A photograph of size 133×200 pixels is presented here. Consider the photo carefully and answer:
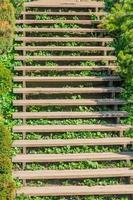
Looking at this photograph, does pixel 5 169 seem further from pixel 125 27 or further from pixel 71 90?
pixel 125 27

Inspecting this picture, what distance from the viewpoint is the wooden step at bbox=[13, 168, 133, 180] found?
984 centimetres

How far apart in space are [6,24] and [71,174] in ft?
12.6

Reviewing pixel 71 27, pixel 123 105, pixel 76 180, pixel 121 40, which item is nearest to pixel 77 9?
pixel 71 27

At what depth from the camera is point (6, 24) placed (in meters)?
12.4

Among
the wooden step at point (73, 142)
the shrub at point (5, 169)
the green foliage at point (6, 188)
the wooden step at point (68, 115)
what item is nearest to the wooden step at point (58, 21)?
the wooden step at point (68, 115)

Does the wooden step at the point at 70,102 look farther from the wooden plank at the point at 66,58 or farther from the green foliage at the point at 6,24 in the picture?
the green foliage at the point at 6,24

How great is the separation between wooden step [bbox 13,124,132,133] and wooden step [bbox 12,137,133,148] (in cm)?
21

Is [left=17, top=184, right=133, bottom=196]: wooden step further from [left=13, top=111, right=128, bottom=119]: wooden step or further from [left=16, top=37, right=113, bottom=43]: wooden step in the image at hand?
[left=16, top=37, right=113, bottom=43]: wooden step

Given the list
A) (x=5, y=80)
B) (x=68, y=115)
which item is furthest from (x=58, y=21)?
(x=68, y=115)

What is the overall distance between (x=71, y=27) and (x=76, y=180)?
436cm

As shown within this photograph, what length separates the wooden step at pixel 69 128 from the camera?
416 inches

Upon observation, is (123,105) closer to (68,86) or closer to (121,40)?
(68,86)

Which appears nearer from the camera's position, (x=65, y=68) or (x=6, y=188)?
(x=6, y=188)

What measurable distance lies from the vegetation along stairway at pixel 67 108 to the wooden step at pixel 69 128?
17 mm
